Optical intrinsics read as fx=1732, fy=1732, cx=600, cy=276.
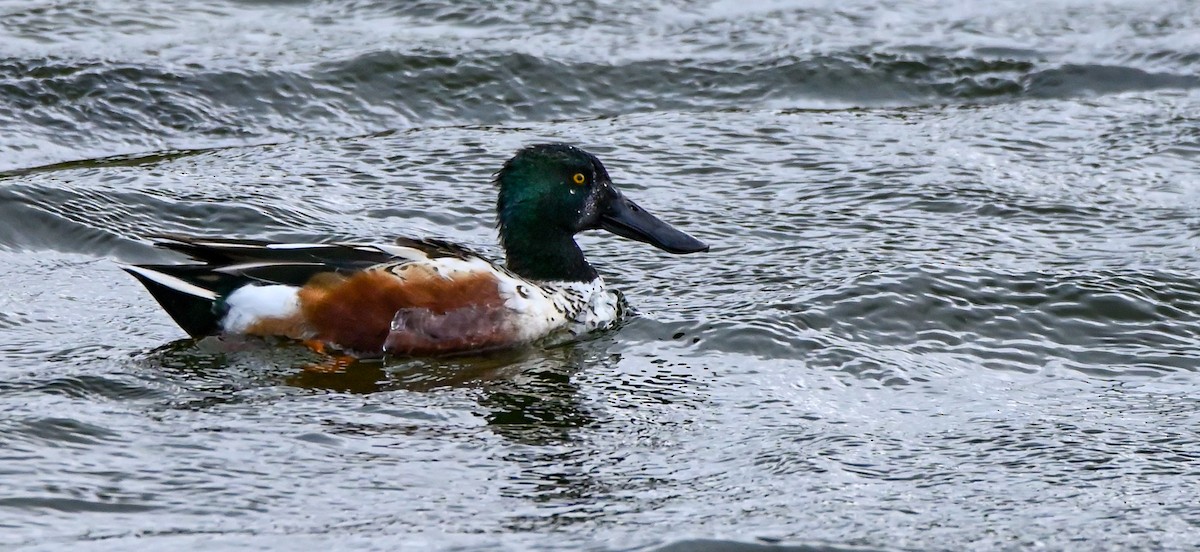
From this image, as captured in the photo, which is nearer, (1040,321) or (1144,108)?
(1040,321)

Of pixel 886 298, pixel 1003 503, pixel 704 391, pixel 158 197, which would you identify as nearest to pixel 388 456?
pixel 704 391

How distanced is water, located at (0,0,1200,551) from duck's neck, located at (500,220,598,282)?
1.51 feet

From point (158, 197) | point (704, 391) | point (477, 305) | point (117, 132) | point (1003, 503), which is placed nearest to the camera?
point (1003, 503)

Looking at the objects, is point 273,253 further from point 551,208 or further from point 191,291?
point 551,208

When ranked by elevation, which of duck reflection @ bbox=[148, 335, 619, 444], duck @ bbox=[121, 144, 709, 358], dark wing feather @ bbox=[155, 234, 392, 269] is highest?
dark wing feather @ bbox=[155, 234, 392, 269]

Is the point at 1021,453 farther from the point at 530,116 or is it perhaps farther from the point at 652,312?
the point at 530,116

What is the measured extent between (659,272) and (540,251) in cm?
78

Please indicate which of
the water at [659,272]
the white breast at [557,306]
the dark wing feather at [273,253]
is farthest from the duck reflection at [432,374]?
the dark wing feather at [273,253]

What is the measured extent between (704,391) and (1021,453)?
1.31 meters

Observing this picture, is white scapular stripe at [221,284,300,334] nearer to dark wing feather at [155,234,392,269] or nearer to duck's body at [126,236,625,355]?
duck's body at [126,236,625,355]

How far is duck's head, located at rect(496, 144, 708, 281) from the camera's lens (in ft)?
25.8

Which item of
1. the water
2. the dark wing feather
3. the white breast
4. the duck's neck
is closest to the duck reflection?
the water

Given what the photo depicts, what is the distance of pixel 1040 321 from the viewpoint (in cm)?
769

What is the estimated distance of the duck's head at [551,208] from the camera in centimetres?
787
